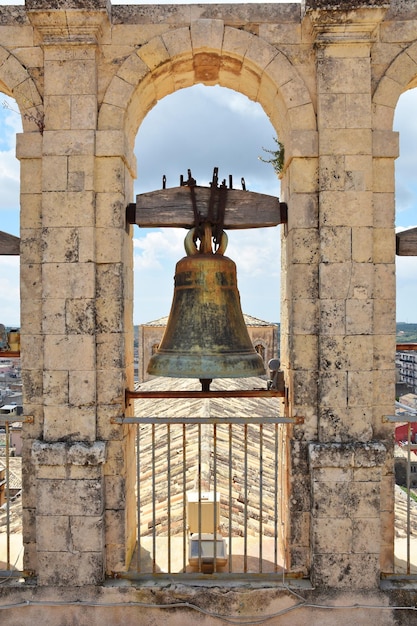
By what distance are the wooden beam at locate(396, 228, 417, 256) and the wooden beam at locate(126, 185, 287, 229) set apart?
1.06 metres

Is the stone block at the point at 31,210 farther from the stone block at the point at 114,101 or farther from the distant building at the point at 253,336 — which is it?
the distant building at the point at 253,336

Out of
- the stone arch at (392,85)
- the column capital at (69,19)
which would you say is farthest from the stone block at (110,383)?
the stone arch at (392,85)

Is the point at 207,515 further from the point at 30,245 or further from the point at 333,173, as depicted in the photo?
the point at 333,173

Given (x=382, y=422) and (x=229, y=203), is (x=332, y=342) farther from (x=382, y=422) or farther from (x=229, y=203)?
(x=229, y=203)

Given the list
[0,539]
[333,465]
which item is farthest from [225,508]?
[0,539]

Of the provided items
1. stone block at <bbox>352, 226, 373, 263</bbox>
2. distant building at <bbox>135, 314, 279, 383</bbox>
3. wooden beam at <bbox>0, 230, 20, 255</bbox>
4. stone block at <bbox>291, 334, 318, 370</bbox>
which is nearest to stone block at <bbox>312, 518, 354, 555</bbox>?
stone block at <bbox>291, 334, 318, 370</bbox>

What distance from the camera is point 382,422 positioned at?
3.66 m

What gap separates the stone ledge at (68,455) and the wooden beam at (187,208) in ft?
A: 5.89

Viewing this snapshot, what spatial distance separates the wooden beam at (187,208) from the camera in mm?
3766

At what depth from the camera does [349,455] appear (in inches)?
137

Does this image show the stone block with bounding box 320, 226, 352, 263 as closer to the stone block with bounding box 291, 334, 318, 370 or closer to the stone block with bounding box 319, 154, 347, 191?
the stone block with bounding box 319, 154, 347, 191

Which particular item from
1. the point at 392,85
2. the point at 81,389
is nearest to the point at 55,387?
the point at 81,389

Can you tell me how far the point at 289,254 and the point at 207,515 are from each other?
89.5 inches

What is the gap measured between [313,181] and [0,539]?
4204 millimetres
